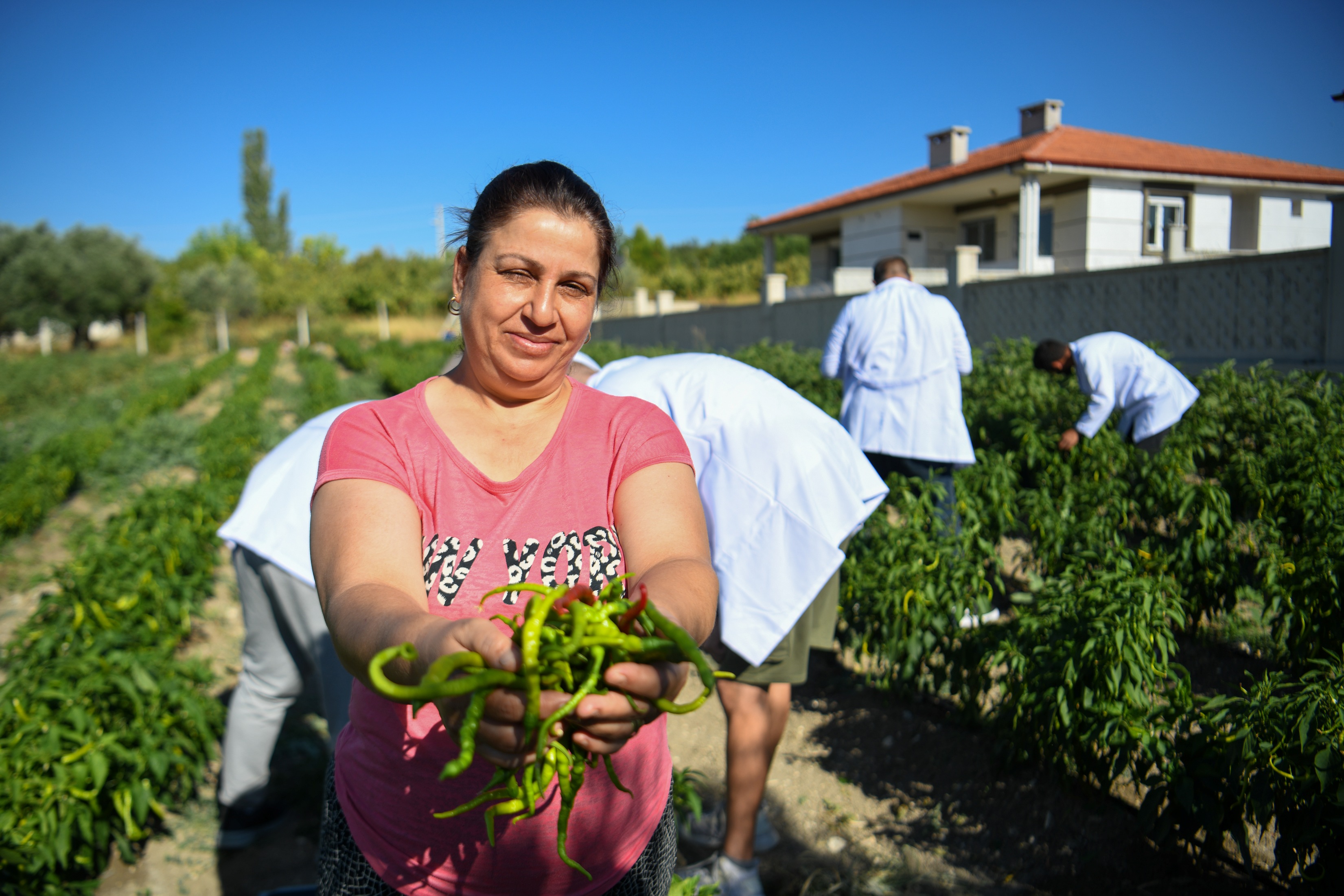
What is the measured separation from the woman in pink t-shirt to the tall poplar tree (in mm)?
79608

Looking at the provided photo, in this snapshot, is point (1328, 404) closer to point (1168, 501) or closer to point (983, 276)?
point (1168, 501)

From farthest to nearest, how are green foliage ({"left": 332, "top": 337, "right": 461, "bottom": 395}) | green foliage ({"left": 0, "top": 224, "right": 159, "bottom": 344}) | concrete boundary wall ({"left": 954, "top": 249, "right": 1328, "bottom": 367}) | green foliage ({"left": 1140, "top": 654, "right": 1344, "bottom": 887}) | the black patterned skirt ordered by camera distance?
green foliage ({"left": 0, "top": 224, "right": 159, "bottom": 344}) → green foliage ({"left": 332, "top": 337, "right": 461, "bottom": 395}) → concrete boundary wall ({"left": 954, "top": 249, "right": 1328, "bottom": 367}) → green foliage ({"left": 1140, "top": 654, "right": 1344, "bottom": 887}) → the black patterned skirt

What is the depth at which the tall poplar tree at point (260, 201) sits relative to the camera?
7175cm

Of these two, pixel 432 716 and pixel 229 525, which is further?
pixel 229 525

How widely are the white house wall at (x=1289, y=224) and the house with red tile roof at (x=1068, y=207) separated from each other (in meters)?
0.03

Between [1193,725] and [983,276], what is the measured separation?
1156 centimetres

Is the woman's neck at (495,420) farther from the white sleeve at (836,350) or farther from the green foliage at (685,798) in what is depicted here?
the white sleeve at (836,350)

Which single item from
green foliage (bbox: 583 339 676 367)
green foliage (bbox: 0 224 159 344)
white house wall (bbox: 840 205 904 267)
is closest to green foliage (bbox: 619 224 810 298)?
white house wall (bbox: 840 205 904 267)

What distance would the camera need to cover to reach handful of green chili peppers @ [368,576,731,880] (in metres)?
0.86

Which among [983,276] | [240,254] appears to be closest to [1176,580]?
[983,276]

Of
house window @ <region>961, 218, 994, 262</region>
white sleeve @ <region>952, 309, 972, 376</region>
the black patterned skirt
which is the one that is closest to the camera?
the black patterned skirt

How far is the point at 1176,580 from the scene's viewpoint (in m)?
3.60

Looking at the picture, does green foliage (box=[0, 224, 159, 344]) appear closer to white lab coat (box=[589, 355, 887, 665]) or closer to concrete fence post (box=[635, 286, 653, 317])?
concrete fence post (box=[635, 286, 653, 317])

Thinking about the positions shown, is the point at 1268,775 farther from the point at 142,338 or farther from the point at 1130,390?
the point at 142,338
